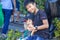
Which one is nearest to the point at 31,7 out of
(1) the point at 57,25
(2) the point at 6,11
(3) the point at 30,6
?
(3) the point at 30,6

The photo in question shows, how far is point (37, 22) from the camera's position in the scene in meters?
4.24

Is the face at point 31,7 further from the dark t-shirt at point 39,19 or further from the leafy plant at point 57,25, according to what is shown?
the leafy plant at point 57,25

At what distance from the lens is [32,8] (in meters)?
4.18

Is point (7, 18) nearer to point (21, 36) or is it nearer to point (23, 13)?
point (23, 13)

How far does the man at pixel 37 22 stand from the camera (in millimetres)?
4176

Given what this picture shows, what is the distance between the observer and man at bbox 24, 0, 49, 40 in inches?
164

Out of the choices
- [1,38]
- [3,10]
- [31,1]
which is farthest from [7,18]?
[31,1]

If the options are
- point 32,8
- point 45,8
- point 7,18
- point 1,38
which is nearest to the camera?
point 32,8

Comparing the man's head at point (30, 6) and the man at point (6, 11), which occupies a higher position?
the man's head at point (30, 6)

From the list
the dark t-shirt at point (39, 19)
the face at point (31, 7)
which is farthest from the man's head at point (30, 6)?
the dark t-shirt at point (39, 19)

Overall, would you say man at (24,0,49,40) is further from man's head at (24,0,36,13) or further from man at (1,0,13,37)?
man at (1,0,13,37)

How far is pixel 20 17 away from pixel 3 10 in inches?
17.2

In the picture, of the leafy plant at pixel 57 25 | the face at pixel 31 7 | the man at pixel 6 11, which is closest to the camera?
the face at pixel 31 7

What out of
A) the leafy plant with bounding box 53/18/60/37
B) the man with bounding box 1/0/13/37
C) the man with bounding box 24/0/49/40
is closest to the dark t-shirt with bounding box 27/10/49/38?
the man with bounding box 24/0/49/40
